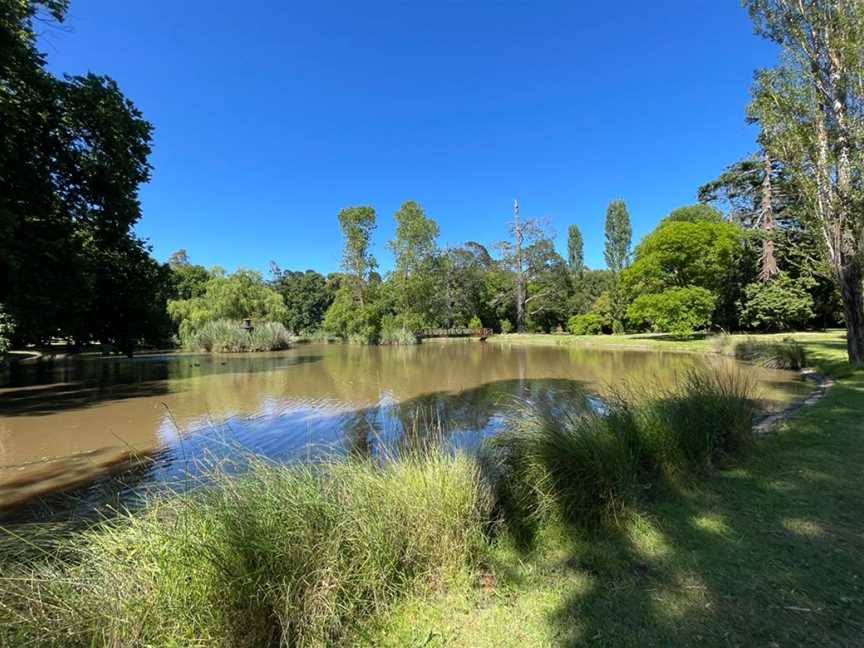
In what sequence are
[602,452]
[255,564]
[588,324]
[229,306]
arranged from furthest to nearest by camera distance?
[588,324]
[229,306]
[602,452]
[255,564]

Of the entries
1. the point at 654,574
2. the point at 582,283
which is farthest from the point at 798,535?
the point at 582,283

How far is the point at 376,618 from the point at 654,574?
1.74 meters

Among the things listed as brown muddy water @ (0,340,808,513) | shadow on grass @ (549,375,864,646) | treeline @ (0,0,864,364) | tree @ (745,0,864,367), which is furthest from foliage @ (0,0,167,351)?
tree @ (745,0,864,367)

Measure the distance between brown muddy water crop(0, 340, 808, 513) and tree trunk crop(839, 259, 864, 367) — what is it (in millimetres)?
1539

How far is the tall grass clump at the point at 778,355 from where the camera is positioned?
12898mm

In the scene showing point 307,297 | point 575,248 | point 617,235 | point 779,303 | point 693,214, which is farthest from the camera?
point 307,297

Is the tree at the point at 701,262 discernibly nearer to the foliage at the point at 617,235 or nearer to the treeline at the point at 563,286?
the treeline at the point at 563,286

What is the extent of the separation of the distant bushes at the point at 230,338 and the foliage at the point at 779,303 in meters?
33.3

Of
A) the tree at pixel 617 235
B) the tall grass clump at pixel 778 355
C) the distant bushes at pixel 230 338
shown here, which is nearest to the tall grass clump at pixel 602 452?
the tall grass clump at pixel 778 355

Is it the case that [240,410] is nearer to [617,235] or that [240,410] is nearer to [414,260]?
[414,260]

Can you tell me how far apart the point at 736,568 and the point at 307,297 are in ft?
202

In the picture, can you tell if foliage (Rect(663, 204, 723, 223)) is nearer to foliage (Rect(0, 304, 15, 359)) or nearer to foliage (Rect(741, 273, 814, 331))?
foliage (Rect(741, 273, 814, 331))

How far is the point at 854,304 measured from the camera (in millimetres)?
10531

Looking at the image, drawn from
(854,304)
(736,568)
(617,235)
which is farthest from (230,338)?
(617,235)
